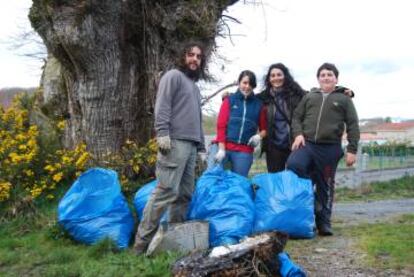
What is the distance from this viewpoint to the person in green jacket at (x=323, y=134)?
509 cm

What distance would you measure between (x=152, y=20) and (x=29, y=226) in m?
2.93

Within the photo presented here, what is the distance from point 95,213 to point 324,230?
2.32 m

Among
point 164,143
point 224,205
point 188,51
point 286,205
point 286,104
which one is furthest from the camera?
point 286,104

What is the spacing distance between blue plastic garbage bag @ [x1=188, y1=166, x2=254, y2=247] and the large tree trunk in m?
2.07

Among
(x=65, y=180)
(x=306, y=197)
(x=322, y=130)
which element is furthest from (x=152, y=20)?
(x=306, y=197)

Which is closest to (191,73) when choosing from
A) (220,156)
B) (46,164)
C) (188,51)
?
(188,51)

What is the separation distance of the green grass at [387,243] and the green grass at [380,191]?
450 centimetres

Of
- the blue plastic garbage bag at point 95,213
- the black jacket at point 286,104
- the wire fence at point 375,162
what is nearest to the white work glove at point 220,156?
the black jacket at point 286,104

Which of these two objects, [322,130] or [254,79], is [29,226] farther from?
[322,130]

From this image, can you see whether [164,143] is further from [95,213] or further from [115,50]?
[115,50]

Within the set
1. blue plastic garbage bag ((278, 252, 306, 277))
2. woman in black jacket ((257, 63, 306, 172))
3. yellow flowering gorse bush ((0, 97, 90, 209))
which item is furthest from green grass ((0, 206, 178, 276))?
woman in black jacket ((257, 63, 306, 172))

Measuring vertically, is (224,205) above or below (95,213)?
above

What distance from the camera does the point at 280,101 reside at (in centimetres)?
541

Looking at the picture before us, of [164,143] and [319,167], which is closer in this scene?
[164,143]
